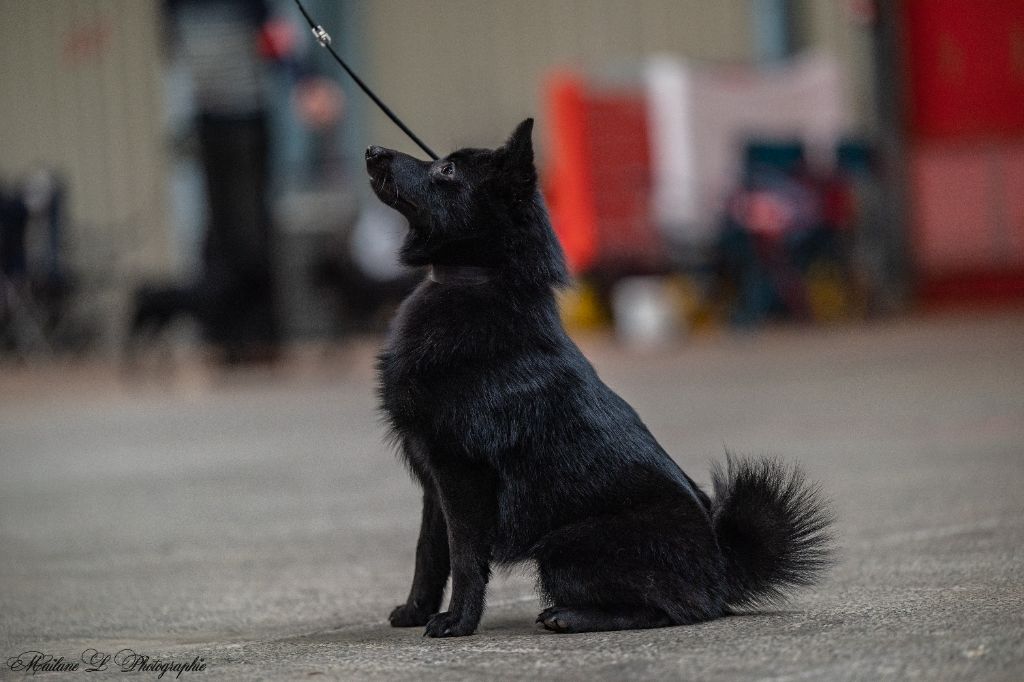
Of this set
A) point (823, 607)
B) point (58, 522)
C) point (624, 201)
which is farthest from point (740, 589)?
point (624, 201)

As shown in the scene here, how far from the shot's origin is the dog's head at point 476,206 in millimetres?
2914

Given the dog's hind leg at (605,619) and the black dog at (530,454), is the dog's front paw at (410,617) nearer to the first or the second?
the black dog at (530,454)

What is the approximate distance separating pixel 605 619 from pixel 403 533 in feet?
6.47

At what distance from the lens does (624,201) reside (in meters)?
15.3

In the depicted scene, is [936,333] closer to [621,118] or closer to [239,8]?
[621,118]

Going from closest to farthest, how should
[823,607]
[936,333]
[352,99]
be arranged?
[823,607] < [936,333] < [352,99]

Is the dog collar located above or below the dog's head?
below

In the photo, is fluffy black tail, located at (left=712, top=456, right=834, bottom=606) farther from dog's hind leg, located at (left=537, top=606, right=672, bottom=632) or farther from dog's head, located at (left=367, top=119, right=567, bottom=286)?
dog's head, located at (left=367, top=119, right=567, bottom=286)

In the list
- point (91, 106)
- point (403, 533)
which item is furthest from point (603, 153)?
point (403, 533)

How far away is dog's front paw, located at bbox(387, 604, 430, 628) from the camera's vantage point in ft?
10.2

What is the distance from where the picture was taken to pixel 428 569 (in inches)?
121

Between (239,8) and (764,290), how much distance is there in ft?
22.9

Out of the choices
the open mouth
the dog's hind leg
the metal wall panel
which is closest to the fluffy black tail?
the dog's hind leg

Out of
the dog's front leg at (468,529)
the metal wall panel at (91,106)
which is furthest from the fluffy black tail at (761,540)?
the metal wall panel at (91,106)
